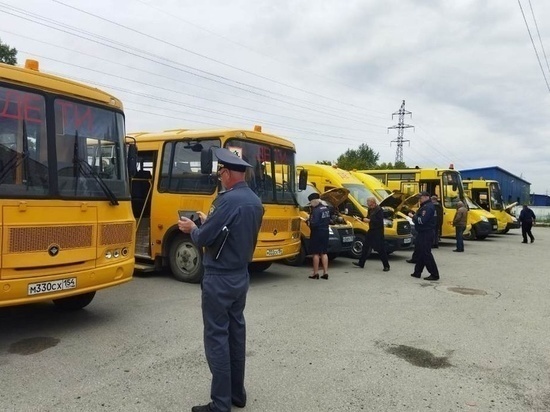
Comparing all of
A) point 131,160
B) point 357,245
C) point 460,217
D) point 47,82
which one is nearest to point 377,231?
point 357,245

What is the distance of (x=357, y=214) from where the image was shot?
44.5 feet

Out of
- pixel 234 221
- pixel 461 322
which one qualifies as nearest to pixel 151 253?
pixel 461 322

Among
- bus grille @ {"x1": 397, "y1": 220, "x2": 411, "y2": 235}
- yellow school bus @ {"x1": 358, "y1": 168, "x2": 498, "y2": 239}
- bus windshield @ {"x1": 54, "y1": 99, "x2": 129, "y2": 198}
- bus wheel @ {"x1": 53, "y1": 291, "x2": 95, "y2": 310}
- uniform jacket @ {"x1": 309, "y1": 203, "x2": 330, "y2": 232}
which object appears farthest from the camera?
yellow school bus @ {"x1": 358, "y1": 168, "x2": 498, "y2": 239}

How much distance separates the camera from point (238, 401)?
3914 mm

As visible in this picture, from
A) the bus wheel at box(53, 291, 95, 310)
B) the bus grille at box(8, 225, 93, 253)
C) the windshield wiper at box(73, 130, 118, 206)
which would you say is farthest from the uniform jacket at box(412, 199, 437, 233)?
the bus grille at box(8, 225, 93, 253)

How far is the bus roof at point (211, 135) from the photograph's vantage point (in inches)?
343

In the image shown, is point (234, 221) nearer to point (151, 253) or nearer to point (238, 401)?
point (238, 401)

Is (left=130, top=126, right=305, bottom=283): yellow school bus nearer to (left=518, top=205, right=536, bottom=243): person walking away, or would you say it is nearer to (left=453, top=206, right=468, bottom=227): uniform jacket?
(left=453, top=206, right=468, bottom=227): uniform jacket

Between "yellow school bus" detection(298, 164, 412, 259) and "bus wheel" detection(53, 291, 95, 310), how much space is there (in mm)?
7664

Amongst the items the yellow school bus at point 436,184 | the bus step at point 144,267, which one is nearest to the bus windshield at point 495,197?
the yellow school bus at point 436,184

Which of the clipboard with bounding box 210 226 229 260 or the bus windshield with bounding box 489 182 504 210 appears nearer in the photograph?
the clipboard with bounding box 210 226 229 260

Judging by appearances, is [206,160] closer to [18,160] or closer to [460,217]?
[18,160]

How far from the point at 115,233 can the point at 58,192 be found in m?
0.87

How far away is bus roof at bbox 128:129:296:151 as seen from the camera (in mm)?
8719
